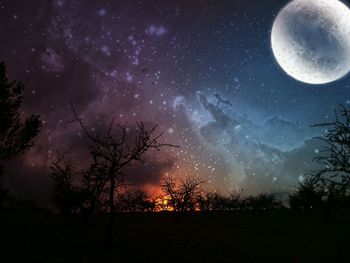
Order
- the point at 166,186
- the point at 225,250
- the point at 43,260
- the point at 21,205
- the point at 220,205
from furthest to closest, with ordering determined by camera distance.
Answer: the point at 220,205
the point at 21,205
the point at 166,186
the point at 225,250
the point at 43,260

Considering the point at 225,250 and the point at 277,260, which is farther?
the point at 225,250

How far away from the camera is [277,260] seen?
16.5 m

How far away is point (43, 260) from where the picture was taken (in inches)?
572

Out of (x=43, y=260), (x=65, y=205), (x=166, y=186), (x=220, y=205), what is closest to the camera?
(x=43, y=260)

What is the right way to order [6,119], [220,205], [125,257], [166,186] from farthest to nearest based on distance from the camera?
[220,205], [166,186], [6,119], [125,257]

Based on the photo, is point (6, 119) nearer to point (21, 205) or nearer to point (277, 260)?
point (277, 260)

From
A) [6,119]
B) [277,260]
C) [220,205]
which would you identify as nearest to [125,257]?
[277,260]

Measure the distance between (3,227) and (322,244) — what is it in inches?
973

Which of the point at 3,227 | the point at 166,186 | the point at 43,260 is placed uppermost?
the point at 166,186

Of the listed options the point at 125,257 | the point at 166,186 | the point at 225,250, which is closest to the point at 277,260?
the point at 225,250

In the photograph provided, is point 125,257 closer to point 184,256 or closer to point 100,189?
point 184,256

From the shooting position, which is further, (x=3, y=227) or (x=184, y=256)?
(x=3, y=227)

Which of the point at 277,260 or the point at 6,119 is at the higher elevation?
the point at 6,119

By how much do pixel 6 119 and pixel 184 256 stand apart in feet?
67.6
